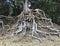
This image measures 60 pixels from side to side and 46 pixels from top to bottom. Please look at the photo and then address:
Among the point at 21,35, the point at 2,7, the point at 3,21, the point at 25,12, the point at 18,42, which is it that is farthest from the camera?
the point at 2,7

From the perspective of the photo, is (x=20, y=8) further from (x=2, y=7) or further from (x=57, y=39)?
(x=57, y=39)

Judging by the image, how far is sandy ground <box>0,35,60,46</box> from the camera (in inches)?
275

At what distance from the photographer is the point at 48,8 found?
934 cm

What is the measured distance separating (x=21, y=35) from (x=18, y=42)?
23.0 inches

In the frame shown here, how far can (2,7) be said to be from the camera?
9.84 m

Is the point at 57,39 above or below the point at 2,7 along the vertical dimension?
below

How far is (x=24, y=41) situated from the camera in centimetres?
730

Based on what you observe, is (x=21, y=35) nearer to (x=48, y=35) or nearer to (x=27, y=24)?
(x=27, y=24)

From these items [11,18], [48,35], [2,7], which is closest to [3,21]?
[11,18]

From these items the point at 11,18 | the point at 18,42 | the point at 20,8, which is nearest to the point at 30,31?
the point at 18,42

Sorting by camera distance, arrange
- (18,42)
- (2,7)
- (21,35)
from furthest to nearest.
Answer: (2,7), (21,35), (18,42)

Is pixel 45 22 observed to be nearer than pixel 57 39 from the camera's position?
No

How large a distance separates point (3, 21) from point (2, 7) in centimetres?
103

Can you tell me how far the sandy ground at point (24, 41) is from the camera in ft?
23.0
